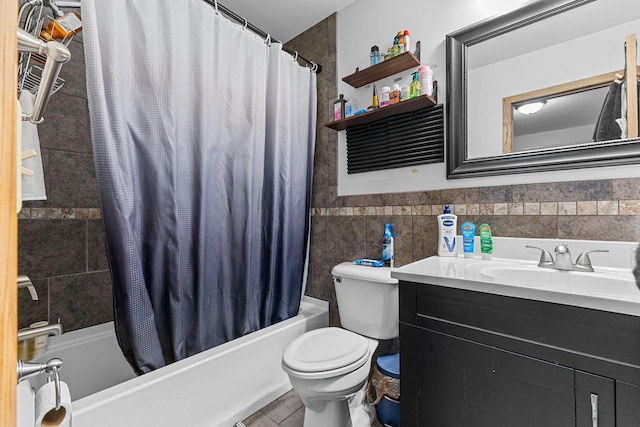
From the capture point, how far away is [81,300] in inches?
63.3

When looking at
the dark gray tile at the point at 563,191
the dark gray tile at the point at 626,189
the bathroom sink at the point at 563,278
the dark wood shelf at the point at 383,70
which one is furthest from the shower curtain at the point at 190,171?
the dark gray tile at the point at 626,189

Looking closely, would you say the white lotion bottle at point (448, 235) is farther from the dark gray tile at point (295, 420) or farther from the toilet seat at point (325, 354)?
the dark gray tile at point (295, 420)

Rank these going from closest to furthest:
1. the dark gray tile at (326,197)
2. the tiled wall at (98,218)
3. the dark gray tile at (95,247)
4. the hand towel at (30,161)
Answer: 1. the hand towel at (30,161)
2. the tiled wall at (98,218)
3. the dark gray tile at (95,247)
4. the dark gray tile at (326,197)

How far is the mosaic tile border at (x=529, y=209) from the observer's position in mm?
1056

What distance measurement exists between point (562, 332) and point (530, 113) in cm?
94

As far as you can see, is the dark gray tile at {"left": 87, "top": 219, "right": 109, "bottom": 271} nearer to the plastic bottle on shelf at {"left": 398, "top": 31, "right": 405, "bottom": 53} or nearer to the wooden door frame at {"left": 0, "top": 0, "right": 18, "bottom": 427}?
the wooden door frame at {"left": 0, "top": 0, "right": 18, "bottom": 427}

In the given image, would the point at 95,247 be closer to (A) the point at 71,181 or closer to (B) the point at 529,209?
(A) the point at 71,181

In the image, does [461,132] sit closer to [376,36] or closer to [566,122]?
[566,122]

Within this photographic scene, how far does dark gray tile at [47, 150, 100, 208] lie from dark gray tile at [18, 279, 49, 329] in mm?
433

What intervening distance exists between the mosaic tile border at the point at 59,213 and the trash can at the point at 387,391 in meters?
1.63

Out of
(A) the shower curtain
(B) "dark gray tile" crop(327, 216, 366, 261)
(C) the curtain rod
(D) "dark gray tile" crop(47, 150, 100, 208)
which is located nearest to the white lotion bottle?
(B) "dark gray tile" crop(327, 216, 366, 261)

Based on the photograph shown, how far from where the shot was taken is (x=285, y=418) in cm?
142

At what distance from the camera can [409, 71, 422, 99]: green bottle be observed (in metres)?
1.47

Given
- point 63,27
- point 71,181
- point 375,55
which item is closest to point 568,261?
point 375,55
